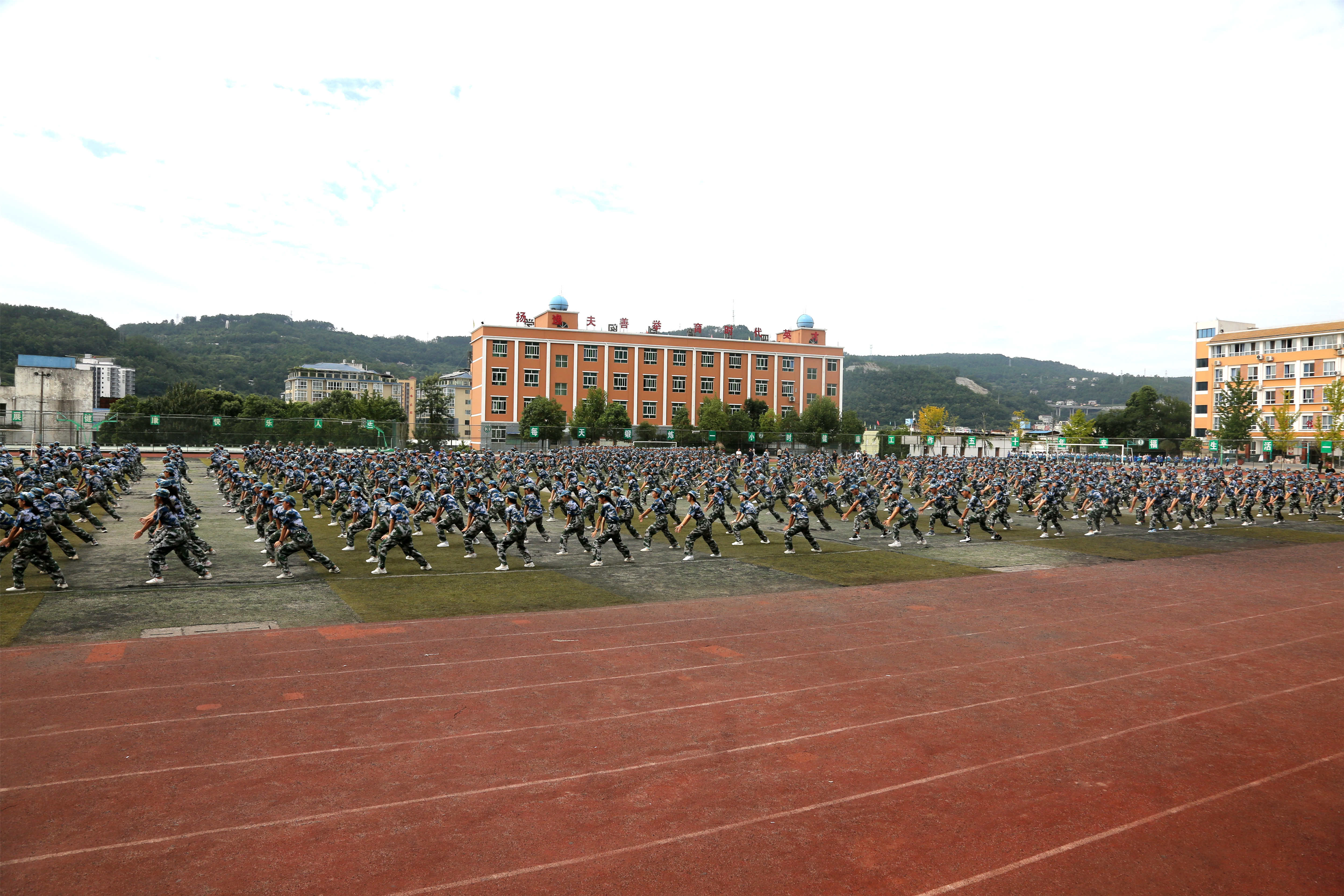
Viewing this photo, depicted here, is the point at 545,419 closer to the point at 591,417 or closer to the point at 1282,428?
the point at 591,417

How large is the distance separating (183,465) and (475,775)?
30.4m

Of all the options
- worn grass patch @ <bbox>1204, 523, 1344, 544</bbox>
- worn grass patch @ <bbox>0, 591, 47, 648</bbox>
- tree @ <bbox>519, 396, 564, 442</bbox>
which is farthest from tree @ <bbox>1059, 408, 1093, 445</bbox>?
worn grass patch @ <bbox>0, 591, 47, 648</bbox>

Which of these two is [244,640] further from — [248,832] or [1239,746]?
[1239,746]

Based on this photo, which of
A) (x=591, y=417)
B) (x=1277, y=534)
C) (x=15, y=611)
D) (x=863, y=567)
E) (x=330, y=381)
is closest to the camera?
(x=15, y=611)

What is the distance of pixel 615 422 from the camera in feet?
240

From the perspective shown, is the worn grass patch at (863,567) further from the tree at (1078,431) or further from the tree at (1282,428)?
the tree at (1078,431)

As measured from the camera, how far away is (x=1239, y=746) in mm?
7785

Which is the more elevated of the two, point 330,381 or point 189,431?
point 330,381

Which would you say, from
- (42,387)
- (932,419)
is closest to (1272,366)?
(932,419)

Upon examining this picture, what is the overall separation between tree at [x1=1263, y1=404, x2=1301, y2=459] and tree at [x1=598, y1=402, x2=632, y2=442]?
5321 centimetres

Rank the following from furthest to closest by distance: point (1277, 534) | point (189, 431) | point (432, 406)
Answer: point (432, 406), point (189, 431), point (1277, 534)

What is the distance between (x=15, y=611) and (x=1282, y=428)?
270 feet

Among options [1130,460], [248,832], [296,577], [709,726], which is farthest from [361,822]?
[1130,460]

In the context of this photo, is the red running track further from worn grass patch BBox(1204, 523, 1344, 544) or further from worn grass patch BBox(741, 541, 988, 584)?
worn grass patch BBox(1204, 523, 1344, 544)
